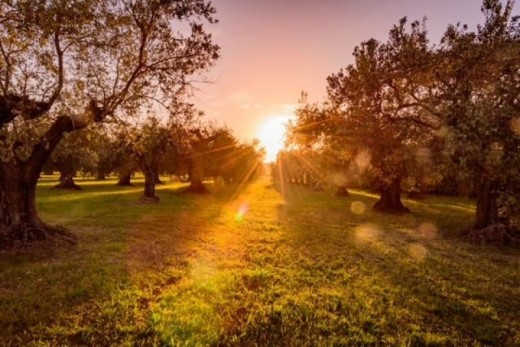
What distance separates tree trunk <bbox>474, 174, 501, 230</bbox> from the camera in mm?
22312

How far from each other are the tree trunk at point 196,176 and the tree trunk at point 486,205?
4201cm

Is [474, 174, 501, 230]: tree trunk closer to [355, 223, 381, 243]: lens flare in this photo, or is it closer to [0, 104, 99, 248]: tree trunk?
[355, 223, 381, 243]: lens flare

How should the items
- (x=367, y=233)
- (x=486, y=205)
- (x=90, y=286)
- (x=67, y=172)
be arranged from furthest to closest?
(x=67, y=172) < (x=367, y=233) < (x=486, y=205) < (x=90, y=286)

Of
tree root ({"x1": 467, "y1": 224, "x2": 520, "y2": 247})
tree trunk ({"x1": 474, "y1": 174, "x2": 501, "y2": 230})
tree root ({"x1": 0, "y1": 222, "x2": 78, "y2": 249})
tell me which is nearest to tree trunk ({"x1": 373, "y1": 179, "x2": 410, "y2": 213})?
tree trunk ({"x1": 474, "y1": 174, "x2": 501, "y2": 230})

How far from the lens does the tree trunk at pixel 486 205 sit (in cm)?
2231

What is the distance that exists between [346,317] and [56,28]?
14596 mm

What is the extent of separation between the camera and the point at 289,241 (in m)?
19.7

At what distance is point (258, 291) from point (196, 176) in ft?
161

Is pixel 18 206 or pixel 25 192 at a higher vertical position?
pixel 25 192

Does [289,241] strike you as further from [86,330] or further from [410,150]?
[86,330]

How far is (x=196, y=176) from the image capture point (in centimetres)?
5906

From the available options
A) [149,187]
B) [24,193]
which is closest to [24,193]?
[24,193]

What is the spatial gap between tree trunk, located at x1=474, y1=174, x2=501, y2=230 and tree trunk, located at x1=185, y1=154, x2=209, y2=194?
138 ft

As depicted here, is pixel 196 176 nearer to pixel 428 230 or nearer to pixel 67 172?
pixel 67 172
